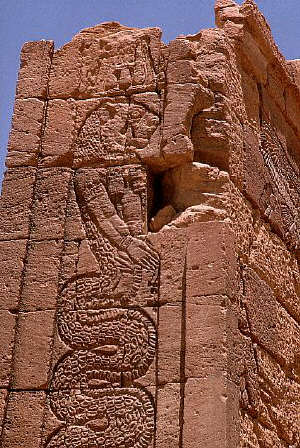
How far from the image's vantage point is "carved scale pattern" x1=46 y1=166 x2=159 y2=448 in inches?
209

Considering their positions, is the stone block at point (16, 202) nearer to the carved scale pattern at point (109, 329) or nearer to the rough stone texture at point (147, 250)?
the rough stone texture at point (147, 250)

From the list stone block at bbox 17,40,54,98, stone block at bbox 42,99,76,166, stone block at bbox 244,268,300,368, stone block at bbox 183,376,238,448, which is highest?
stone block at bbox 17,40,54,98

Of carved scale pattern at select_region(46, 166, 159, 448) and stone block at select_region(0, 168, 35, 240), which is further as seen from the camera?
stone block at select_region(0, 168, 35, 240)

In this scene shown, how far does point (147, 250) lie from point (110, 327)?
593 mm

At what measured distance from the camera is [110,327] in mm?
5566

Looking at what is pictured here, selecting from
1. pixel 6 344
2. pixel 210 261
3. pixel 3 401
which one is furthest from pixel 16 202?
pixel 210 261

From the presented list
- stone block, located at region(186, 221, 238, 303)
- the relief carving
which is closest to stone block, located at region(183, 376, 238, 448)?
the relief carving

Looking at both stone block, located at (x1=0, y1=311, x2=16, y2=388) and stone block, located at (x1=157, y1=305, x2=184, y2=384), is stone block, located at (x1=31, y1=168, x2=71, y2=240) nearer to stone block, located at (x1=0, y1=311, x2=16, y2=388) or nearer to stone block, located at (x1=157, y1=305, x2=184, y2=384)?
stone block, located at (x1=0, y1=311, x2=16, y2=388)

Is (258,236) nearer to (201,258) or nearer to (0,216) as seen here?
(201,258)

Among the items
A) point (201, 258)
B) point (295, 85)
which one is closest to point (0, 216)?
point (201, 258)

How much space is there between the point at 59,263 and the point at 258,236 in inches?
64.3

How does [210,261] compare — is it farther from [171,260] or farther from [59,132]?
[59,132]

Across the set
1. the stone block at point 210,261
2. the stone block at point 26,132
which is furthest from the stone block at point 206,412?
the stone block at point 26,132

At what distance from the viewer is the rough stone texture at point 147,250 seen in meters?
5.33
